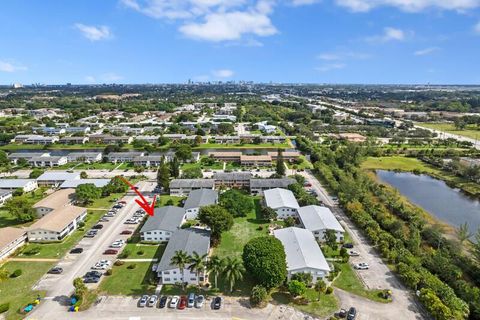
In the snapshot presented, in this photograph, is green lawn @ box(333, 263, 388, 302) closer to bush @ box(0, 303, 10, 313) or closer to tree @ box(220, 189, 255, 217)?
tree @ box(220, 189, 255, 217)

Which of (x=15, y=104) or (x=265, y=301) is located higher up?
(x=15, y=104)

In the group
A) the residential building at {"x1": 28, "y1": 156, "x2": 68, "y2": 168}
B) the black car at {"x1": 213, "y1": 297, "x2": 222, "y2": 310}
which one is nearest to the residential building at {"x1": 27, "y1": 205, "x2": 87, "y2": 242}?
the black car at {"x1": 213, "y1": 297, "x2": 222, "y2": 310}

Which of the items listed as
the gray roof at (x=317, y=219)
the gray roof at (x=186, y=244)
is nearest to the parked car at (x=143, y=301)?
the gray roof at (x=186, y=244)

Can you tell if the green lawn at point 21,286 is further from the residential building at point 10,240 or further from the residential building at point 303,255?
the residential building at point 303,255

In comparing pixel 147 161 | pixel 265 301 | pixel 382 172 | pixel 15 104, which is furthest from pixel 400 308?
pixel 15 104

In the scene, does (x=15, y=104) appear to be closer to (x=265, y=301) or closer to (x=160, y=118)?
(x=160, y=118)

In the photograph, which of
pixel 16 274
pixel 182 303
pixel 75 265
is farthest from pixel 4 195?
pixel 182 303

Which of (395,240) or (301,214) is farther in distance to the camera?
(301,214)
